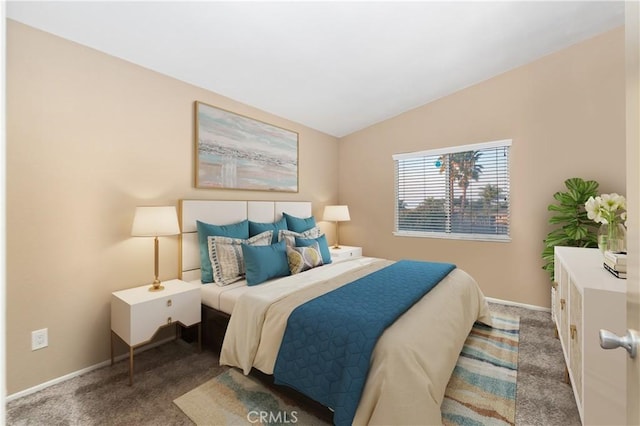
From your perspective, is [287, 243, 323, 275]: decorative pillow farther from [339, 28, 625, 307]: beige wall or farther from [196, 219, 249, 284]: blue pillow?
[339, 28, 625, 307]: beige wall

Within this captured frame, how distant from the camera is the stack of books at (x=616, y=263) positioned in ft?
5.20

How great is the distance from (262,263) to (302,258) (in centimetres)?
45

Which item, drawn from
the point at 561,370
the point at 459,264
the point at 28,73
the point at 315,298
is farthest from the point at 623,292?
the point at 28,73

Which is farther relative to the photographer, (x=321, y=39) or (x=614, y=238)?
(x=321, y=39)

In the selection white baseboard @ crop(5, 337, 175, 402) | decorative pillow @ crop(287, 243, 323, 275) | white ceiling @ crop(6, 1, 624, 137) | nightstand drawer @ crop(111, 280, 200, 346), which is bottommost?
white baseboard @ crop(5, 337, 175, 402)

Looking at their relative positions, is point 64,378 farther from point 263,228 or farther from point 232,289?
point 263,228

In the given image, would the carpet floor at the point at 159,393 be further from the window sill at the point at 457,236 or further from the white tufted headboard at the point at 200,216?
the window sill at the point at 457,236

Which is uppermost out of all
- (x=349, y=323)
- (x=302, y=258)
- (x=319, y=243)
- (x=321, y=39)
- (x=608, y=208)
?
(x=321, y=39)

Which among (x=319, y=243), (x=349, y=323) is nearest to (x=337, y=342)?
(x=349, y=323)

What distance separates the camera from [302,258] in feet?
9.24

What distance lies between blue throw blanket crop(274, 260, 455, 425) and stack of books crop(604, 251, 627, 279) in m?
1.06

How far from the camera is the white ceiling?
1980 mm

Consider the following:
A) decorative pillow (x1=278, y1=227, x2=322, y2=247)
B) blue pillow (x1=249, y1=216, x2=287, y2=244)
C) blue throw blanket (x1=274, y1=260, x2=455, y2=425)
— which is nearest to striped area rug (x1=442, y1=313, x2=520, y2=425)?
blue throw blanket (x1=274, y1=260, x2=455, y2=425)

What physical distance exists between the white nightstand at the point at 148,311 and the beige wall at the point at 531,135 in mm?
2913
